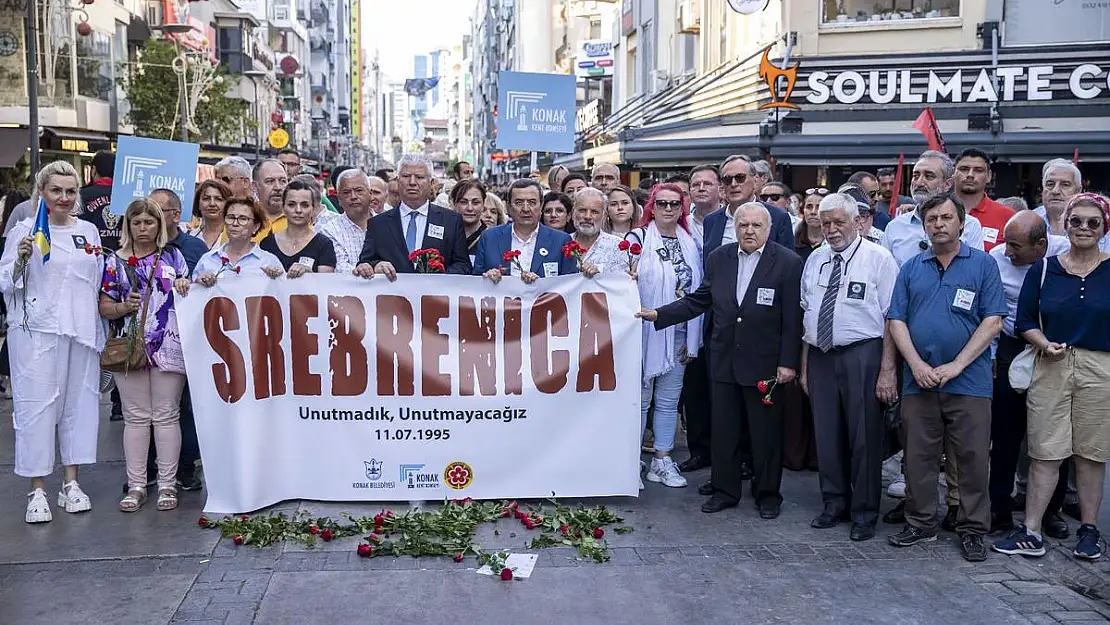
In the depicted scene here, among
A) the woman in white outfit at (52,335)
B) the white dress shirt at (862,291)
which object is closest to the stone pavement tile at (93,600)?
the woman in white outfit at (52,335)

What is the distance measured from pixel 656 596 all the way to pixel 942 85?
14.7m

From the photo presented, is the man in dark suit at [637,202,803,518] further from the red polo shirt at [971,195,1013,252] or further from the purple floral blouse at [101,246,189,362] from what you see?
the purple floral blouse at [101,246,189,362]

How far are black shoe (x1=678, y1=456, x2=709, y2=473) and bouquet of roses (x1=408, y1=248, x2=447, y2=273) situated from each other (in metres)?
2.24

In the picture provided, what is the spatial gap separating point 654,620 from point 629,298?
235 cm

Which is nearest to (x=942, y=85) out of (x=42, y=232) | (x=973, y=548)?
(x=973, y=548)

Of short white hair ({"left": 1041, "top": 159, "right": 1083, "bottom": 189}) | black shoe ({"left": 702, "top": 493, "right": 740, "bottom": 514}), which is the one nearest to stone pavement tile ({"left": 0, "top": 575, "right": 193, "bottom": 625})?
black shoe ({"left": 702, "top": 493, "right": 740, "bottom": 514})

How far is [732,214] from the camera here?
7.82 metres

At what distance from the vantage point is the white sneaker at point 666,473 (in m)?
7.54

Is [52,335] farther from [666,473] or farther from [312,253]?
[666,473]

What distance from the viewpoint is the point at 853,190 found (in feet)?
26.1

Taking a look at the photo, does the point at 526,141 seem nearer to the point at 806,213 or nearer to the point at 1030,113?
the point at 806,213

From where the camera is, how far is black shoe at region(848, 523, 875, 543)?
6.39 m

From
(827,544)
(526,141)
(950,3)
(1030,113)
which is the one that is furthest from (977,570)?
(950,3)

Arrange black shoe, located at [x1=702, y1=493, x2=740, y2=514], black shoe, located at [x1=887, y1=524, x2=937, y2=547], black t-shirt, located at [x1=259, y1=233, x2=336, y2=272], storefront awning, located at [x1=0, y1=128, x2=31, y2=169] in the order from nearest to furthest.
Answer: black shoe, located at [x1=887, y1=524, x2=937, y2=547] → black shoe, located at [x1=702, y1=493, x2=740, y2=514] → black t-shirt, located at [x1=259, y1=233, x2=336, y2=272] → storefront awning, located at [x1=0, y1=128, x2=31, y2=169]
